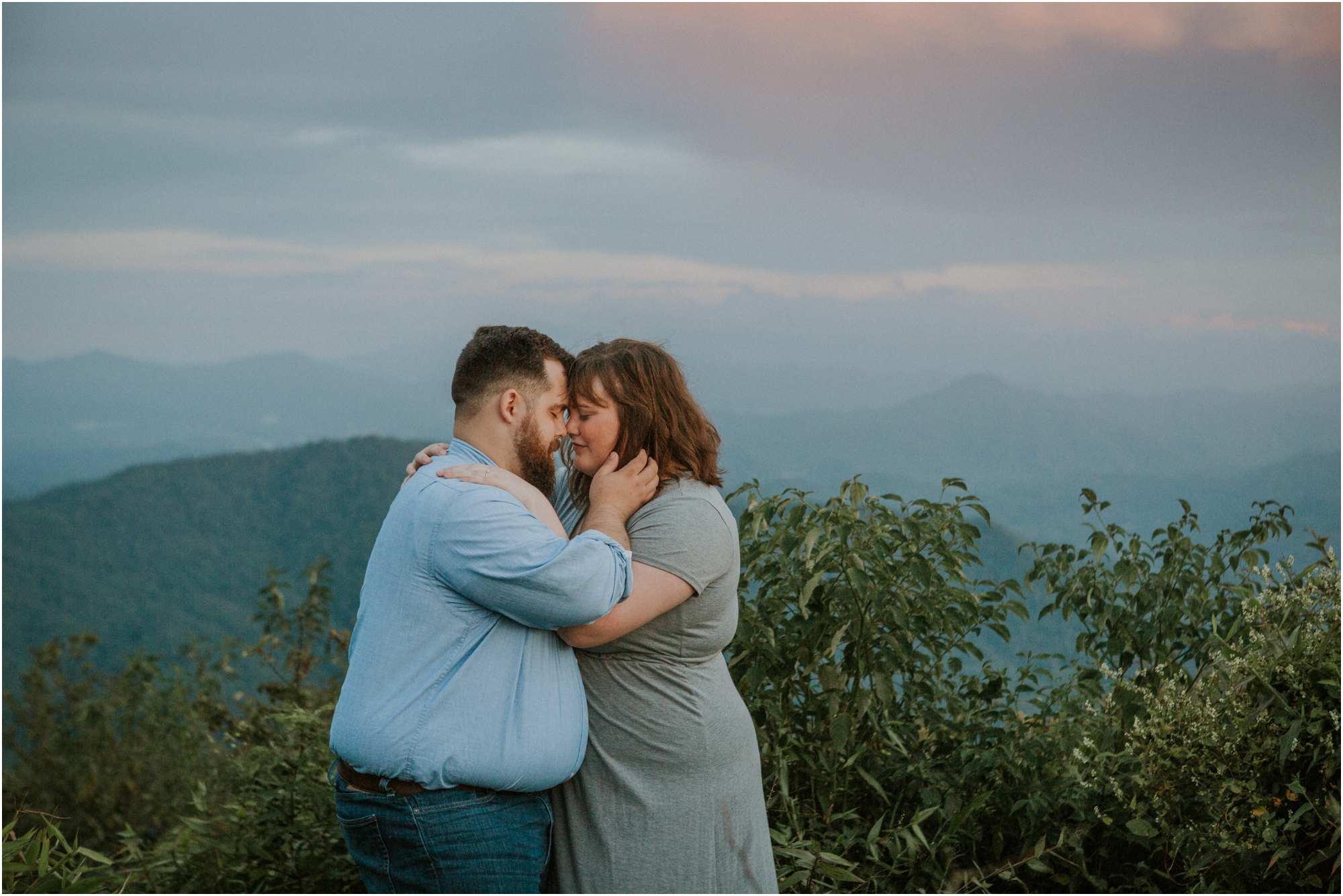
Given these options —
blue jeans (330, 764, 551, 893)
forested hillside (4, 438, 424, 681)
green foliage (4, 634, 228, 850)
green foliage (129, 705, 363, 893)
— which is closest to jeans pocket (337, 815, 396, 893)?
blue jeans (330, 764, 551, 893)

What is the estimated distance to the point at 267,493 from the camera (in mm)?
22672

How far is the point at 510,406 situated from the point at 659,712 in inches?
30.5

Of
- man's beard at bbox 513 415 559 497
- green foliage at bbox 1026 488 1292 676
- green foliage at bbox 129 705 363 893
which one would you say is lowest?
green foliage at bbox 129 705 363 893

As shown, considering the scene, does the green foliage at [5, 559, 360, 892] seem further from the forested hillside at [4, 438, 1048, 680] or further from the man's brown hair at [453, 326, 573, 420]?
the forested hillside at [4, 438, 1048, 680]

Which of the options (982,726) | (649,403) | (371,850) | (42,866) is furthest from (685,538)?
(42,866)

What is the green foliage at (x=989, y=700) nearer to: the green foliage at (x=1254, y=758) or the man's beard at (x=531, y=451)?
the green foliage at (x=1254, y=758)

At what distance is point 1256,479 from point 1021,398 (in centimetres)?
2135

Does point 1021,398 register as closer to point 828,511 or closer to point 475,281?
point 475,281

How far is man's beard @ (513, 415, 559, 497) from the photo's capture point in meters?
2.20

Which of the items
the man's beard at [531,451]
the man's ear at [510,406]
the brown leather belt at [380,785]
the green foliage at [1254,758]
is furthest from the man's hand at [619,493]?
the green foliage at [1254,758]

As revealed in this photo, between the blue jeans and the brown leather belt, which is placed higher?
the brown leather belt

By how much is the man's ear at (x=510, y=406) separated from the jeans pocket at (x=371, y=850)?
0.90 m

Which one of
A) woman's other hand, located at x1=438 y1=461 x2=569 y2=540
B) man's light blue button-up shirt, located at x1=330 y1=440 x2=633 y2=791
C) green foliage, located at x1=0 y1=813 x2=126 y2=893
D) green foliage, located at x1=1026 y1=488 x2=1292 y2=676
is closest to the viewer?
man's light blue button-up shirt, located at x1=330 y1=440 x2=633 y2=791

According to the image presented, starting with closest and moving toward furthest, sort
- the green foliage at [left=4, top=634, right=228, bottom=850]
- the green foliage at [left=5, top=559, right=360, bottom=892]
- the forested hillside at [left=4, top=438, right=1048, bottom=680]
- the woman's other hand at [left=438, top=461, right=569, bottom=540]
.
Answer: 1. the woman's other hand at [left=438, top=461, right=569, bottom=540]
2. the green foliage at [left=5, top=559, right=360, bottom=892]
3. the green foliage at [left=4, top=634, right=228, bottom=850]
4. the forested hillside at [left=4, top=438, right=1048, bottom=680]
